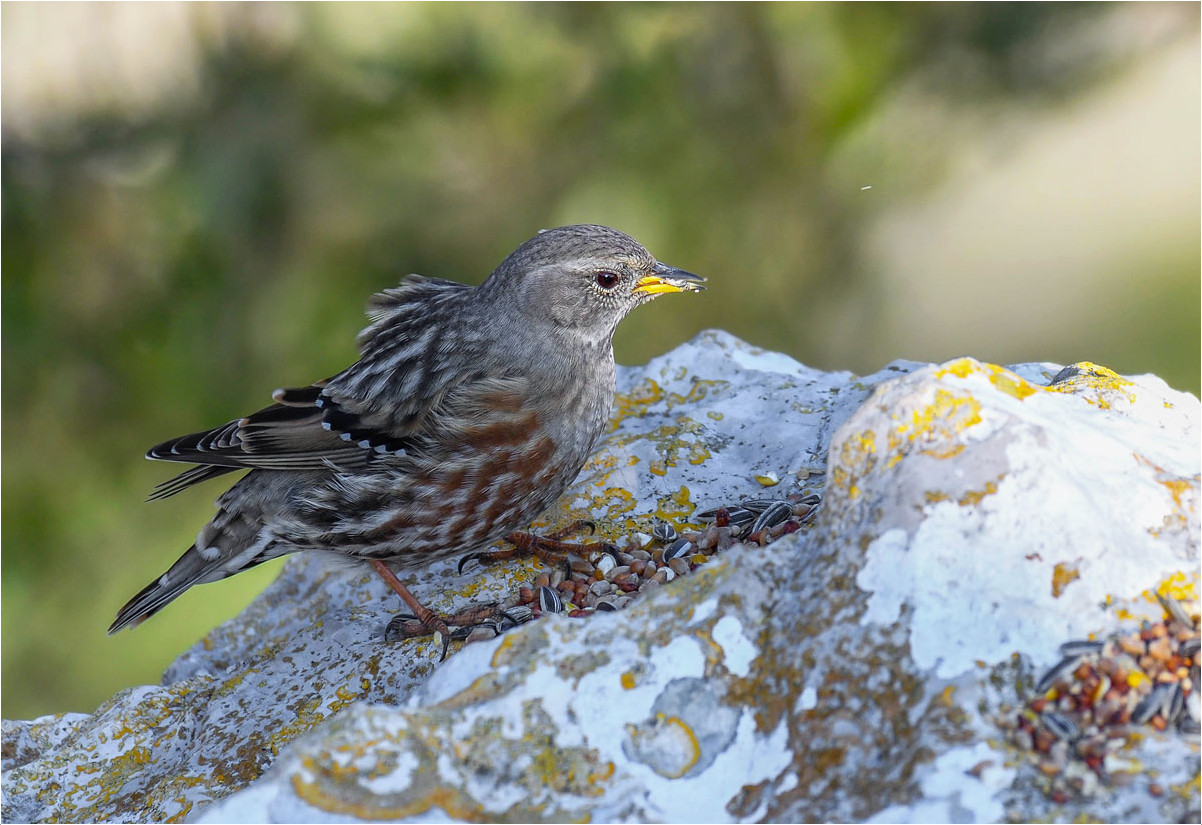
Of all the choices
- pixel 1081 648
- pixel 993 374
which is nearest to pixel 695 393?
pixel 993 374

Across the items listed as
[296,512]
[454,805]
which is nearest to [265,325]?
[296,512]

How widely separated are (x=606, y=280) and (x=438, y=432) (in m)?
0.91

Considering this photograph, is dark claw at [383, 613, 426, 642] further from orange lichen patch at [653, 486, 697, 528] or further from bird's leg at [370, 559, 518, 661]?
orange lichen patch at [653, 486, 697, 528]

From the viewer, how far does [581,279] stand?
14.0 ft

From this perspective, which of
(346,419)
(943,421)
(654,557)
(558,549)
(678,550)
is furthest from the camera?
(346,419)

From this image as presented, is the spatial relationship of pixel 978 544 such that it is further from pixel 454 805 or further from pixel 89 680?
pixel 89 680

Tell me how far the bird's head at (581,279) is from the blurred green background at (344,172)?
4.11 feet

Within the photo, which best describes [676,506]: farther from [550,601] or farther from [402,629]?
[402,629]

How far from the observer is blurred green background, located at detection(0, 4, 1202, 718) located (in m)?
5.43

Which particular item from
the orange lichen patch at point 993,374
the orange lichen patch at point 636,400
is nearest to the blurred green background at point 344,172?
the orange lichen patch at point 636,400

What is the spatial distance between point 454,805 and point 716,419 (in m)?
2.50

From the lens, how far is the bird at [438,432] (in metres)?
3.93

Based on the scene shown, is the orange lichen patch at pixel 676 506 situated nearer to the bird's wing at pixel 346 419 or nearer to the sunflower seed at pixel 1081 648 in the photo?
the bird's wing at pixel 346 419

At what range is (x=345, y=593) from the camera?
14.3 feet
